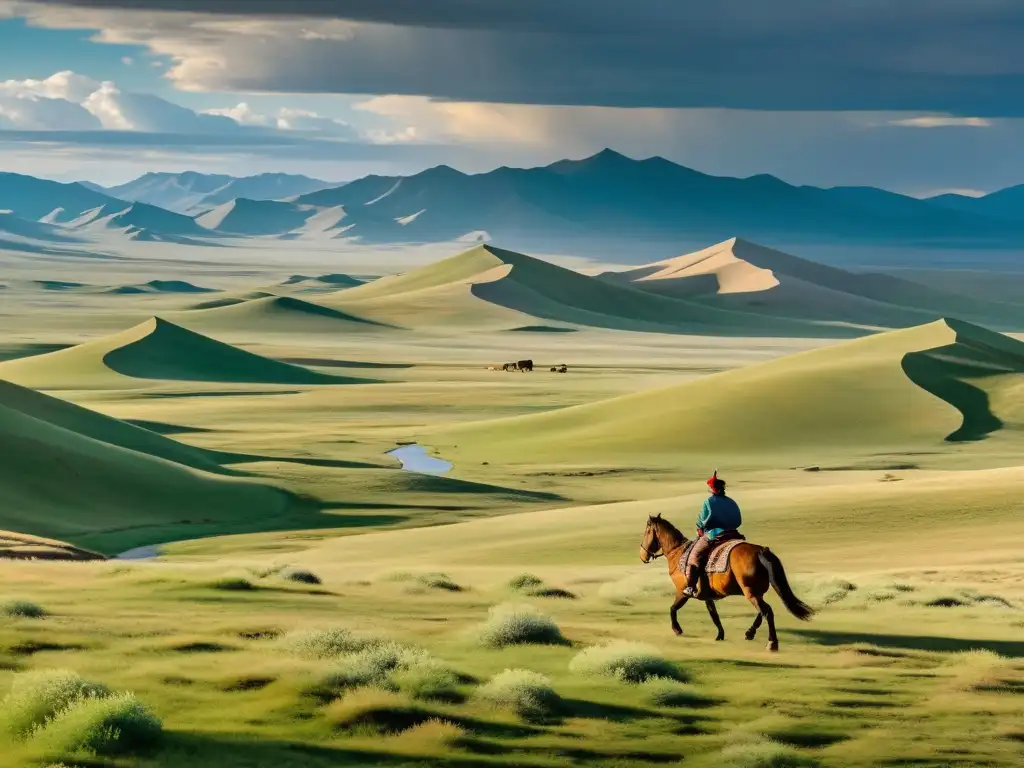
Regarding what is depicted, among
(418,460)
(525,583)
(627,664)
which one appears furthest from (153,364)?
(627,664)

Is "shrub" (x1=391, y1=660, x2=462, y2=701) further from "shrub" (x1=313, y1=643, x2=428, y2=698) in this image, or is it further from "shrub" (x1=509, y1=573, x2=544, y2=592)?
"shrub" (x1=509, y1=573, x2=544, y2=592)

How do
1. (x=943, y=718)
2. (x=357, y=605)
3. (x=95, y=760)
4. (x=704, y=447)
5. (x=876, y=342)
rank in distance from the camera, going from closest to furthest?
1. (x=95, y=760)
2. (x=943, y=718)
3. (x=357, y=605)
4. (x=704, y=447)
5. (x=876, y=342)

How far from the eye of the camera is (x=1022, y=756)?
15.2 meters

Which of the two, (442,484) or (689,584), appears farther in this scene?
(442,484)

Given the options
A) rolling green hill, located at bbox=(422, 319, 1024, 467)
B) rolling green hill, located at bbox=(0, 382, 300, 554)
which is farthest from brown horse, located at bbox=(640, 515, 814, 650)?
rolling green hill, located at bbox=(422, 319, 1024, 467)

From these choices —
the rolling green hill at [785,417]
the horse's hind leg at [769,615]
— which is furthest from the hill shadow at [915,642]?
the rolling green hill at [785,417]

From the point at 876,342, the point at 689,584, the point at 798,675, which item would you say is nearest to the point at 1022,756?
the point at 798,675

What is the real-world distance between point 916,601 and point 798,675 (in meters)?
8.76

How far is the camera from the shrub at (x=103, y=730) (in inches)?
555

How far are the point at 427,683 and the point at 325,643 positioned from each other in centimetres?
209

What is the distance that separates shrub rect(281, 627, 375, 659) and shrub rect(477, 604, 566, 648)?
198 cm

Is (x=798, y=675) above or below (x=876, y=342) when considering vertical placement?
below

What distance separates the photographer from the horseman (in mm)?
19453

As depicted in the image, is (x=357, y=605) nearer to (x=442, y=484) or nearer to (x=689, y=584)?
(x=689, y=584)
